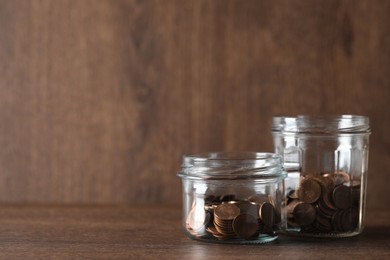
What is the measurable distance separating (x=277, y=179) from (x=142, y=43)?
713 millimetres

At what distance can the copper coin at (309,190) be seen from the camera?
3.74ft

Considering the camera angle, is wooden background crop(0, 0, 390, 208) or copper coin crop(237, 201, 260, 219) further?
wooden background crop(0, 0, 390, 208)

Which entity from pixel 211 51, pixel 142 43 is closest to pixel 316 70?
pixel 211 51

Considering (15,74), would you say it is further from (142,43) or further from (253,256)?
(253,256)

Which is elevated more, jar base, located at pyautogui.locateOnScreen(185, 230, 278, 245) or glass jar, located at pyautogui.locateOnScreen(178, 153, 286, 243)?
glass jar, located at pyautogui.locateOnScreen(178, 153, 286, 243)

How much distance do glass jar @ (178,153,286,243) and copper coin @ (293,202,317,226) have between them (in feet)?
0.11

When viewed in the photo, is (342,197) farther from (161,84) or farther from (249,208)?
(161,84)

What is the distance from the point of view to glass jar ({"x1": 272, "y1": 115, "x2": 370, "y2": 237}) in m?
1.15

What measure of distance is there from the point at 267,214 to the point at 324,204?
0.10m

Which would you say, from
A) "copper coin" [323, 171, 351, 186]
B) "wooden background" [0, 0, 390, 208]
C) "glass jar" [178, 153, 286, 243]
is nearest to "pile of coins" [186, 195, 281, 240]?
"glass jar" [178, 153, 286, 243]

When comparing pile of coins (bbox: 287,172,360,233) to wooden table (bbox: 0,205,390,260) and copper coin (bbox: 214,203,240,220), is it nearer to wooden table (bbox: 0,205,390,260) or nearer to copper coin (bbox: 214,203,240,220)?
wooden table (bbox: 0,205,390,260)

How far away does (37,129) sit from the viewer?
5.78 feet

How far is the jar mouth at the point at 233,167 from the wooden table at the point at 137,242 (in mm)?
105

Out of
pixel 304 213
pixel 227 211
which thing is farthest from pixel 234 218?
pixel 304 213
